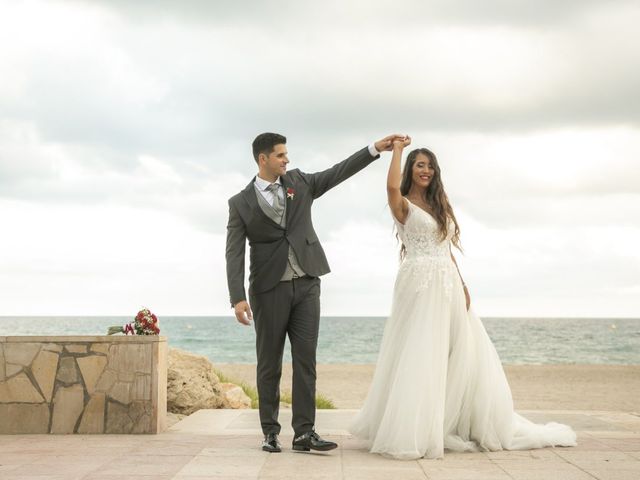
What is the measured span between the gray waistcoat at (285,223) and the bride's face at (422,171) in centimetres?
100

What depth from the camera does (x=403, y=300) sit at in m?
5.63


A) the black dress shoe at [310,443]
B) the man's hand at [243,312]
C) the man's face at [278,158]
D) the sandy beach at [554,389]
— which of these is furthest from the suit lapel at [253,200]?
the sandy beach at [554,389]

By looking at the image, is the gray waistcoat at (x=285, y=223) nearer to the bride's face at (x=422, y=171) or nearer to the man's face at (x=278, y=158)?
the man's face at (x=278, y=158)

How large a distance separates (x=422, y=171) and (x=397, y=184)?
1.29 ft

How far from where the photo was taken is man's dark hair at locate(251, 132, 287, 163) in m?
5.36

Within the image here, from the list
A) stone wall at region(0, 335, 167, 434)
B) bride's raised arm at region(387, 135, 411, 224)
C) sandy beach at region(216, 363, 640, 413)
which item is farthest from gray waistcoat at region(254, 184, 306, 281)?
sandy beach at region(216, 363, 640, 413)

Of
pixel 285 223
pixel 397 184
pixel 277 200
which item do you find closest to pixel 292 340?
pixel 285 223

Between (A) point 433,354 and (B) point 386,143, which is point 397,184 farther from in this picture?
(A) point 433,354

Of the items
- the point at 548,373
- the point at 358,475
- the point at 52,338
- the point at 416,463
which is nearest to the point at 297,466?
the point at 358,475

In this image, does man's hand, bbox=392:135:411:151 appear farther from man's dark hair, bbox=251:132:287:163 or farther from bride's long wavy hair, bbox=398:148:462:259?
man's dark hair, bbox=251:132:287:163

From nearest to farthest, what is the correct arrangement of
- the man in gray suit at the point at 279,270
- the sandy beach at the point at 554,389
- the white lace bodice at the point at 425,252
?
the man in gray suit at the point at 279,270
the white lace bodice at the point at 425,252
the sandy beach at the point at 554,389

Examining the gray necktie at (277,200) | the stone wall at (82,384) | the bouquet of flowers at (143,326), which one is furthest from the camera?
the bouquet of flowers at (143,326)

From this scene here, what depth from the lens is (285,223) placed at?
540 cm

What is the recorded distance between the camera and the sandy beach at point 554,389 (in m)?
15.1
